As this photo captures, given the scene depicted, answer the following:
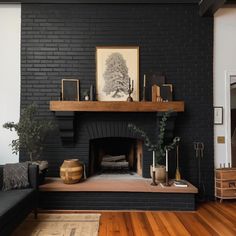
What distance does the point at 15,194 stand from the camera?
110 inches

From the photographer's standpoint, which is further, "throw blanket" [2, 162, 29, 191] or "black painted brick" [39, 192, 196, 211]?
"black painted brick" [39, 192, 196, 211]

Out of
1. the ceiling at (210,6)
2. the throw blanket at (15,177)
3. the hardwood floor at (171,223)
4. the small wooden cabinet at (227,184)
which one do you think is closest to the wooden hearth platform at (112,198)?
the hardwood floor at (171,223)

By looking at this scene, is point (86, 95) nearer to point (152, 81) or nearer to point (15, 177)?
point (152, 81)

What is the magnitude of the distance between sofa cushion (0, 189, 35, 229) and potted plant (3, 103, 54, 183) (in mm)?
634

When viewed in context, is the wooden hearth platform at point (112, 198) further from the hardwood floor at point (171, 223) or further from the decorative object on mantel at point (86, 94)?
the decorative object on mantel at point (86, 94)

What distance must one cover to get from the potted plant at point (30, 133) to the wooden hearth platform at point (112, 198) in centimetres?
37

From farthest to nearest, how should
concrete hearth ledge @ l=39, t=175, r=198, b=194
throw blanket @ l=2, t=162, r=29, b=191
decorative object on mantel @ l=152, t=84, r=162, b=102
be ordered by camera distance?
decorative object on mantel @ l=152, t=84, r=162, b=102, concrete hearth ledge @ l=39, t=175, r=198, b=194, throw blanket @ l=2, t=162, r=29, b=191

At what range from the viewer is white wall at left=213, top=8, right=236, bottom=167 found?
4125 millimetres

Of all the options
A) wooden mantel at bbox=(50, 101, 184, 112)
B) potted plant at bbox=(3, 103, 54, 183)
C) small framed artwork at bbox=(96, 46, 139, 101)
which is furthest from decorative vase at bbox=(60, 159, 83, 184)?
small framed artwork at bbox=(96, 46, 139, 101)

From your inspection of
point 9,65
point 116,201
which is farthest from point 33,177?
point 9,65

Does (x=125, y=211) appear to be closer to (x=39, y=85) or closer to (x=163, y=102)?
(x=163, y=102)

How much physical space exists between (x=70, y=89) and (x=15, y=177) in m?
1.58

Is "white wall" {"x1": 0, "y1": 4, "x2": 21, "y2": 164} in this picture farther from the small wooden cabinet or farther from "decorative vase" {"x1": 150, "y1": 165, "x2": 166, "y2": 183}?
the small wooden cabinet

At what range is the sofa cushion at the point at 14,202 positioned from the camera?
2.28 meters
